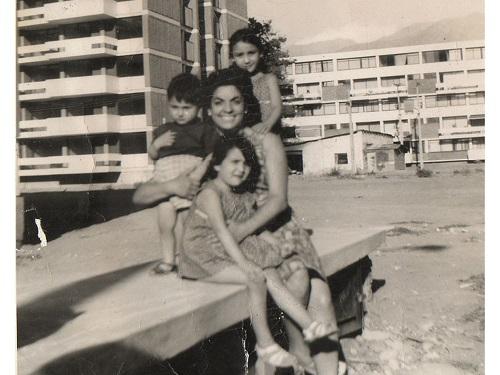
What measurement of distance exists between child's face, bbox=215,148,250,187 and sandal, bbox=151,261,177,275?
0.30m

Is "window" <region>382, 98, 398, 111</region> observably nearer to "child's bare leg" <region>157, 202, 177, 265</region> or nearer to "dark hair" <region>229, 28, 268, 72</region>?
"dark hair" <region>229, 28, 268, 72</region>

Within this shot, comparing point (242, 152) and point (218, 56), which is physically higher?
point (218, 56)

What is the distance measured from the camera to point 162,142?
3.83ft

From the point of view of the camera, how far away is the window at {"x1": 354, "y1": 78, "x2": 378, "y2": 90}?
1438mm

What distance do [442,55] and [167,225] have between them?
906 millimetres

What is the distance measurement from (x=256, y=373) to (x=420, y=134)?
0.79 meters

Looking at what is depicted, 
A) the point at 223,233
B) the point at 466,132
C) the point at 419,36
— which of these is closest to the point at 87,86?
the point at 223,233

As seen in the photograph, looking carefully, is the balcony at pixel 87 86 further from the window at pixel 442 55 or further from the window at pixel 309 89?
the window at pixel 442 55

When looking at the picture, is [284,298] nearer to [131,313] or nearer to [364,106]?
[131,313]

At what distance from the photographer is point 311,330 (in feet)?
3.77

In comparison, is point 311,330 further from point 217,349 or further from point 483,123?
point 483,123

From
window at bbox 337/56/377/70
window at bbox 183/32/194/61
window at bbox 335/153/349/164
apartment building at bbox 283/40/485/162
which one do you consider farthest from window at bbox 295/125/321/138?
window at bbox 183/32/194/61

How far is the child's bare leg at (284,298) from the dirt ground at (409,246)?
22cm
